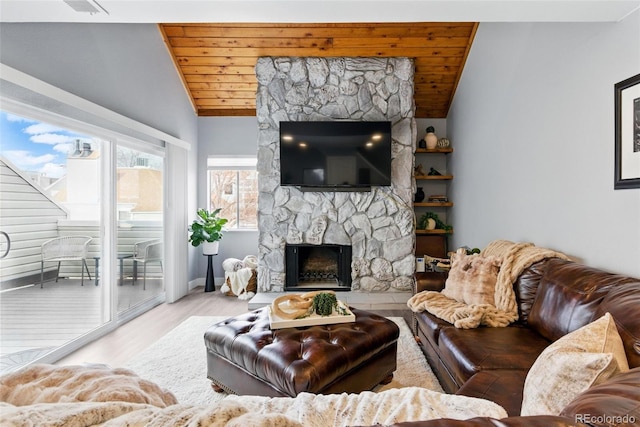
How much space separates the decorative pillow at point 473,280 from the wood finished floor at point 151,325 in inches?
40.0

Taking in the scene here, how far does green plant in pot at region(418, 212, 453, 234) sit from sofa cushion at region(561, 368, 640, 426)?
403 centimetres

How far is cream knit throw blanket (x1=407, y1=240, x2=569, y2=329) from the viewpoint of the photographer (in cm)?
209

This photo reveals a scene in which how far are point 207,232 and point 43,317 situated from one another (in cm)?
220

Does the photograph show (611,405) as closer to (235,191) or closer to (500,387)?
(500,387)

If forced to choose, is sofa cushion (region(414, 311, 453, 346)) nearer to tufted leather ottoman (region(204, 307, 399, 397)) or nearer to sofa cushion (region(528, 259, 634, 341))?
tufted leather ottoman (region(204, 307, 399, 397))

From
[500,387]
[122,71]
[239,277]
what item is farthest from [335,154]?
[500,387]

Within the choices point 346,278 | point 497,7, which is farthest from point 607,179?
point 346,278

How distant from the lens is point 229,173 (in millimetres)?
5152

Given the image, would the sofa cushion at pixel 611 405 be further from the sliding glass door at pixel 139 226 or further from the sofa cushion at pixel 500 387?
the sliding glass door at pixel 139 226

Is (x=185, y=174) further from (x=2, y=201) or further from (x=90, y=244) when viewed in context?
(x=2, y=201)

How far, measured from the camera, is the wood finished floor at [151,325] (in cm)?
262

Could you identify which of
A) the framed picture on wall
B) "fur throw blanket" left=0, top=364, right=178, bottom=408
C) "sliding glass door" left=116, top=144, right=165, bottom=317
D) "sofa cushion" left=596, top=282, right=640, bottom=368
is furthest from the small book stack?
"fur throw blanket" left=0, top=364, right=178, bottom=408

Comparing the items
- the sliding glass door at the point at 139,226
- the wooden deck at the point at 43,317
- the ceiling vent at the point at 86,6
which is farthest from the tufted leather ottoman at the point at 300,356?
the ceiling vent at the point at 86,6

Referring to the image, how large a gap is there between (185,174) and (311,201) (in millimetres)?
1792
